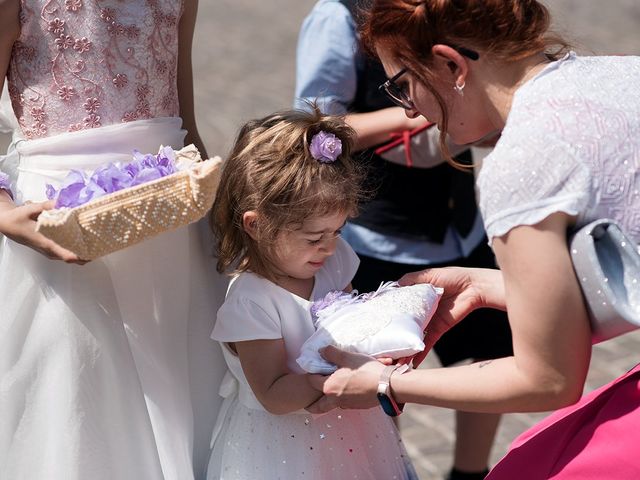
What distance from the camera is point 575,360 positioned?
1.78 meters

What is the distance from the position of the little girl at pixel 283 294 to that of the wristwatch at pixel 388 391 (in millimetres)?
174

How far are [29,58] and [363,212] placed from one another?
124 centimetres

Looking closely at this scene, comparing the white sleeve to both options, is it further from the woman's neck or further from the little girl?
the little girl

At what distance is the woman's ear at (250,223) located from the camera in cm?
219

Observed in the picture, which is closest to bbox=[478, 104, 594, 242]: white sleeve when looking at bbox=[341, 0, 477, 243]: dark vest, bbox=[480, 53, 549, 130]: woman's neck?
bbox=[480, 53, 549, 130]: woman's neck

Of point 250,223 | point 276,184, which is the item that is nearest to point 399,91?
point 276,184

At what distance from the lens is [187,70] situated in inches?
96.7

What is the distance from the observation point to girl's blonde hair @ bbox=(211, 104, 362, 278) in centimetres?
215

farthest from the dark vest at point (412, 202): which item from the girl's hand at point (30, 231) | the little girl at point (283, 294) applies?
the girl's hand at point (30, 231)

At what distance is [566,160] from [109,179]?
819mm

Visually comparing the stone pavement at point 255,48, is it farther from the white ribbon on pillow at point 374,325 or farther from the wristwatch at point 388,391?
the wristwatch at point 388,391

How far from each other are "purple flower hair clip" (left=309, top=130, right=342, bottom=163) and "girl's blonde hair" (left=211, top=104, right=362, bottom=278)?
1cm

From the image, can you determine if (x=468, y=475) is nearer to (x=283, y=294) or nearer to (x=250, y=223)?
(x=283, y=294)

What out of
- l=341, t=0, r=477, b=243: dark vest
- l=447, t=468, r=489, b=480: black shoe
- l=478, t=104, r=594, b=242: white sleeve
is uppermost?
l=478, t=104, r=594, b=242: white sleeve
